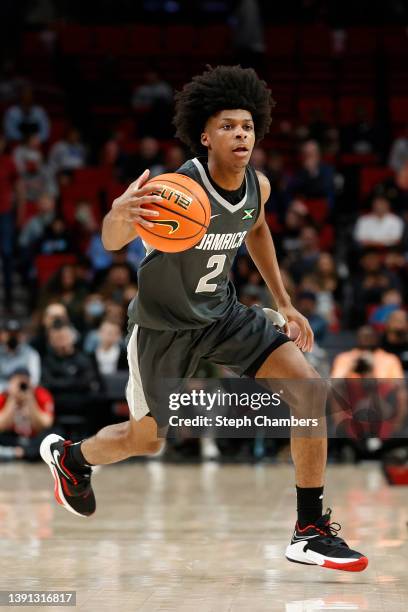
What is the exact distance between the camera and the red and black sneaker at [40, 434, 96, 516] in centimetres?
545

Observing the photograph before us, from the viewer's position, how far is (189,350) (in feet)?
16.5

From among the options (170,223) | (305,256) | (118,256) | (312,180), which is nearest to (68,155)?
(118,256)

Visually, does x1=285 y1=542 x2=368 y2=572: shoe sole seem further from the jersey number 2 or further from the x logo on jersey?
the x logo on jersey

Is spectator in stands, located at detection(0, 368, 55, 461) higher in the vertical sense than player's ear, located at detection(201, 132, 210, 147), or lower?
lower

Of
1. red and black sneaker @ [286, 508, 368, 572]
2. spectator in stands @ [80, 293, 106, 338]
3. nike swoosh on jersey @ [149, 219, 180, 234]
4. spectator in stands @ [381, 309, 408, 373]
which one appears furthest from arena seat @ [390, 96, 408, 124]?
nike swoosh on jersey @ [149, 219, 180, 234]

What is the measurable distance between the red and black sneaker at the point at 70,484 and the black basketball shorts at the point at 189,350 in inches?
22.9

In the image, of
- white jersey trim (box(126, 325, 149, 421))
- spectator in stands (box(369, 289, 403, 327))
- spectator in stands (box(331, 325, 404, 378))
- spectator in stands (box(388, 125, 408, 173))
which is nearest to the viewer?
white jersey trim (box(126, 325, 149, 421))

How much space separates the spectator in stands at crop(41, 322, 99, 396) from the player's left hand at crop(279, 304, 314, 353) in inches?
234

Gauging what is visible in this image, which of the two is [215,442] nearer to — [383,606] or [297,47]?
[383,606]

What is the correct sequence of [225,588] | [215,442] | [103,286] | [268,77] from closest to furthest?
[225,588] < [215,442] < [103,286] < [268,77]

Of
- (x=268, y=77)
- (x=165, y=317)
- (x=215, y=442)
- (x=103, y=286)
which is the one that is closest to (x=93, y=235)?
(x=103, y=286)

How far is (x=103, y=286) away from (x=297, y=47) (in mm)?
6705

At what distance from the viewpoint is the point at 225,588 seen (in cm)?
473

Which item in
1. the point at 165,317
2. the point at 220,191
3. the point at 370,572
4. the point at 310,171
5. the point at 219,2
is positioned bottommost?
the point at 370,572
